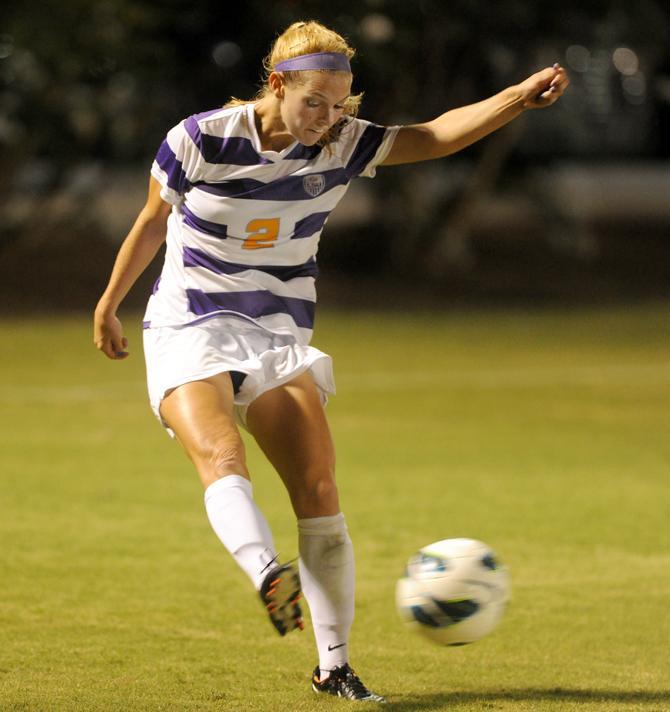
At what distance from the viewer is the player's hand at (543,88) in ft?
17.4

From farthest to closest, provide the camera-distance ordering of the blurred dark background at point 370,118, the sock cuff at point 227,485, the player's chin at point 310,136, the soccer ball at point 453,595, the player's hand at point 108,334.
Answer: the blurred dark background at point 370,118 < the player's hand at point 108,334 < the player's chin at point 310,136 < the soccer ball at point 453,595 < the sock cuff at point 227,485

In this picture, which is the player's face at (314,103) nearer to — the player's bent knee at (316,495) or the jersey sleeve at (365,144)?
the jersey sleeve at (365,144)

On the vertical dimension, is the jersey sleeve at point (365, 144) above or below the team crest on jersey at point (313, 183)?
above

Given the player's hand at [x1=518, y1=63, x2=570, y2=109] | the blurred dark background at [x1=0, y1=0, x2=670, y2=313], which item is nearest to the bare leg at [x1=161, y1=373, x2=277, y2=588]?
the player's hand at [x1=518, y1=63, x2=570, y2=109]

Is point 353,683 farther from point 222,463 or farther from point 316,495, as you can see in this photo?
point 222,463

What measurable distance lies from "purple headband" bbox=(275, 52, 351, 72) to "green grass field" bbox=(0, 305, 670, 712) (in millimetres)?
2260

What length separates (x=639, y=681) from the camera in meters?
5.49

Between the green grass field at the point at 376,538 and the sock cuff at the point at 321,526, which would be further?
the green grass field at the point at 376,538

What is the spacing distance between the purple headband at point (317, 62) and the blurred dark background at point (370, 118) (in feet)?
55.4

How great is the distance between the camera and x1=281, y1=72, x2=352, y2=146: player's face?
195 inches

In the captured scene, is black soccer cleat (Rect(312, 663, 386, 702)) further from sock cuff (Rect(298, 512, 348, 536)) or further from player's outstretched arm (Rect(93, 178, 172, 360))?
player's outstretched arm (Rect(93, 178, 172, 360))

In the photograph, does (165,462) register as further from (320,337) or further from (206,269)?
(320,337)

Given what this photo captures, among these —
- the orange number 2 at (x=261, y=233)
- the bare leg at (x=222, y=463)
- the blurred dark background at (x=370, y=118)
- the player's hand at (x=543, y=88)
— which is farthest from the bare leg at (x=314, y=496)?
the blurred dark background at (x=370, y=118)

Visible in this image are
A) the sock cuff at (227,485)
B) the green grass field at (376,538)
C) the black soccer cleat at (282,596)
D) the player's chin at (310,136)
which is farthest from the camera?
the green grass field at (376,538)
